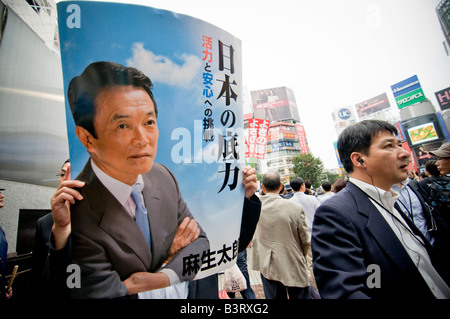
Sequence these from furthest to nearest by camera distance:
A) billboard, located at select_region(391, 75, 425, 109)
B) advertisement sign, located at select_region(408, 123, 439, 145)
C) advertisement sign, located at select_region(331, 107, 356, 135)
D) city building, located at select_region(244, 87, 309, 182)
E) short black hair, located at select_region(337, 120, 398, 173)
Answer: advertisement sign, located at select_region(331, 107, 356, 135), city building, located at select_region(244, 87, 309, 182), billboard, located at select_region(391, 75, 425, 109), advertisement sign, located at select_region(408, 123, 439, 145), short black hair, located at select_region(337, 120, 398, 173)

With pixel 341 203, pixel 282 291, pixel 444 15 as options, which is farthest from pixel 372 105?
pixel 341 203

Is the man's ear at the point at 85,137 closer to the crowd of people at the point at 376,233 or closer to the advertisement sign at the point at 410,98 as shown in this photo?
the crowd of people at the point at 376,233

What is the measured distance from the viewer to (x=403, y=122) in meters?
30.0

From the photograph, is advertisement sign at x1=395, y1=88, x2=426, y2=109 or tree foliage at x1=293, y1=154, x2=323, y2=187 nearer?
advertisement sign at x1=395, y1=88, x2=426, y2=109

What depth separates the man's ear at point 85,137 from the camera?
770mm

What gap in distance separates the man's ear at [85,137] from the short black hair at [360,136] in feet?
5.50

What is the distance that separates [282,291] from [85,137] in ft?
8.75

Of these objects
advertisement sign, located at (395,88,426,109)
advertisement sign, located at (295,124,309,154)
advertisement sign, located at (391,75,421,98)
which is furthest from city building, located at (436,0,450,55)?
advertisement sign, located at (295,124,309,154)

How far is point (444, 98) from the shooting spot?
2759 cm

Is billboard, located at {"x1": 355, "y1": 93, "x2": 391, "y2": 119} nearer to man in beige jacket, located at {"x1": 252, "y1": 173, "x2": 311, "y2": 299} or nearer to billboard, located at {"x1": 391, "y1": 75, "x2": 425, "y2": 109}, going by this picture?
billboard, located at {"x1": 391, "y1": 75, "x2": 425, "y2": 109}

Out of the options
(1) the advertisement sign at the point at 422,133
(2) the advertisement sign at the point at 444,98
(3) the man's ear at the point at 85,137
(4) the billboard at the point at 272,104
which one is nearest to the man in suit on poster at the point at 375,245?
(3) the man's ear at the point at 85,137

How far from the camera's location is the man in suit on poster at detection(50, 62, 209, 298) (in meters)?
0.74

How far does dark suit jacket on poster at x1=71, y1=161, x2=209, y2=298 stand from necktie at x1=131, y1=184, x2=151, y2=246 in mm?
19

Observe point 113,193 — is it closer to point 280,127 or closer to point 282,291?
point 282,291
